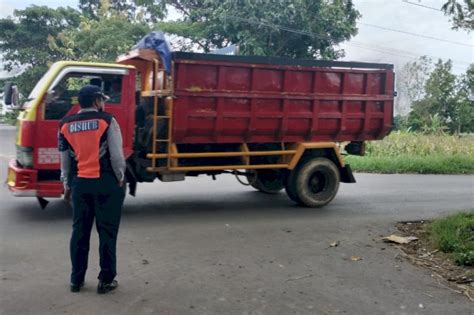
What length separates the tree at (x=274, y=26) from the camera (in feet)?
64.5

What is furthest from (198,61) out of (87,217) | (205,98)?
(87,217)

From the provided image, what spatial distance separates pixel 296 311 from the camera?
4.16 metres

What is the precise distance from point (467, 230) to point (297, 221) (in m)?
2.34

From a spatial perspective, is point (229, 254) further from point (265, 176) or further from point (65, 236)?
point (265, 176)

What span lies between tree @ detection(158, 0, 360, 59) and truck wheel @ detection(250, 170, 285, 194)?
10981mm

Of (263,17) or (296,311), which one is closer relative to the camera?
(296,311)

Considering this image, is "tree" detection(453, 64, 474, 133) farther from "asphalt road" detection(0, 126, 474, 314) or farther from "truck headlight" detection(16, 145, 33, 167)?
"truck headlight" detection(16, 145, 33, 167)

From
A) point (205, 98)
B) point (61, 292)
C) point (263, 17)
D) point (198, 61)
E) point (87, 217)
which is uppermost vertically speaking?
point (263, 17)

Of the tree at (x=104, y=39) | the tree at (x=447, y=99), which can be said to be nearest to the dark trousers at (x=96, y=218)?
the tree at (x=104, y=39)

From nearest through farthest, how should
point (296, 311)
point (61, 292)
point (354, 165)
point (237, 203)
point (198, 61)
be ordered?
point (296, 311), point (61, 292), point (198, 61), point (237, 203), point (354, 165)

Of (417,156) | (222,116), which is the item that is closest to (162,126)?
(222,116)

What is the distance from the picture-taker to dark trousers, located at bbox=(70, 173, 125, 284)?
173 inches

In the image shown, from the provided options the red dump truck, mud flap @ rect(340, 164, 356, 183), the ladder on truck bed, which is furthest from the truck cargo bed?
mud flap @ rect(340, 164, 356, 183)

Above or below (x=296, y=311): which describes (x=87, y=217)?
above
